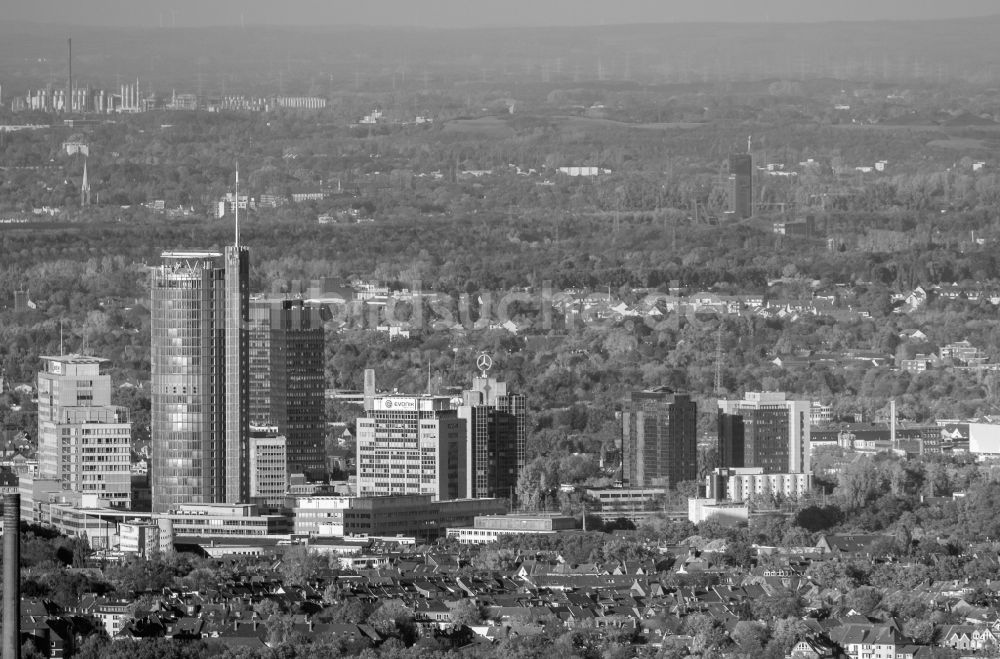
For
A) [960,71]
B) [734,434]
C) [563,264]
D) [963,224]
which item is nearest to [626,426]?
[734,434]

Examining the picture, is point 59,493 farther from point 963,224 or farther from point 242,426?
point 963,224

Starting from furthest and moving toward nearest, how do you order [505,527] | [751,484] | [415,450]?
[751,484] → [415,450] → [505,527]

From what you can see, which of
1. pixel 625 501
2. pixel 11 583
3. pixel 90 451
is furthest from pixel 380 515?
pixel 11 583

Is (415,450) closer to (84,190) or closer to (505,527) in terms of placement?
(505,527)

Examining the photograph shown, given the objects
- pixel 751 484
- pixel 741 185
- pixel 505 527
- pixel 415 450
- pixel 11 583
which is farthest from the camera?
pixel 741 185

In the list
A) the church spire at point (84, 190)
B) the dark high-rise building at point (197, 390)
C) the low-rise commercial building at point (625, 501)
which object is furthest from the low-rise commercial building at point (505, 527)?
the church spire at point (84, 190)

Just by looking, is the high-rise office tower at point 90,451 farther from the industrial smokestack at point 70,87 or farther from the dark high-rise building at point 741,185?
the industrial smokestack at point 70,87

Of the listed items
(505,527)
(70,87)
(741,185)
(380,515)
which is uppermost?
(70,87)

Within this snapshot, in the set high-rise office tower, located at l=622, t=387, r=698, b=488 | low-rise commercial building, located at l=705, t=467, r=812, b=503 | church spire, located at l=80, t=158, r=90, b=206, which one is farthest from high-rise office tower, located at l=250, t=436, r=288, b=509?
church spire, located at l=80, t=158, r=90, b=206
